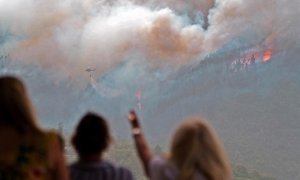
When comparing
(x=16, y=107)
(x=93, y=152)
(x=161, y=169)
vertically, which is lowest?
(x=161, y=169)

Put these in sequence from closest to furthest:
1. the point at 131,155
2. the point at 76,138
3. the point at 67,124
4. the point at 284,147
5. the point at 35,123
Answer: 1. the point at 35,123
2. the point at 76,138
3. the point at 131,155
4. the point at 67,124
5. the point at 284,147

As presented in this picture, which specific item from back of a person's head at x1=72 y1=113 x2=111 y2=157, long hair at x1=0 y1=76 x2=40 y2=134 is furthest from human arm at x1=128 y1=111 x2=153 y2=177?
long hair at x1=0 y1=76 x2=40 y2=134

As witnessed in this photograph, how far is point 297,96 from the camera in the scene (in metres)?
63.3

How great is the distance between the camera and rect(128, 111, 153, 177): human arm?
3271 millimetres

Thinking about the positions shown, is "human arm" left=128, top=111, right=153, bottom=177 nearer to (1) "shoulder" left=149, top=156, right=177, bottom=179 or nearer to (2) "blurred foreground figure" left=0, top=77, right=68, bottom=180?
(1) "shoulder" left=149, top=156, right=177, bottom=179

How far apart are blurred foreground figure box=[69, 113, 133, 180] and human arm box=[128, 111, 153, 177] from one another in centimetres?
19

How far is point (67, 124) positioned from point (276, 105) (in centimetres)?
2133

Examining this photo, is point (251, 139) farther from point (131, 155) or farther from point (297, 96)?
point (131, 155)

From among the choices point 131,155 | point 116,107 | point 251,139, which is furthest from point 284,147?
point 131,155

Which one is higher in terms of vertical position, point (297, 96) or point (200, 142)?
point (297, 96)

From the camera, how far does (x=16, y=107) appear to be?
266 centimetres

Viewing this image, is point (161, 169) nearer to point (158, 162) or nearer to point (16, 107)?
point (158, 162)

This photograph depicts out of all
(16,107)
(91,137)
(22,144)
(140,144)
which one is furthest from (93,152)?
(16,107)

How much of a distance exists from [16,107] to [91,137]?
0.53 meters
